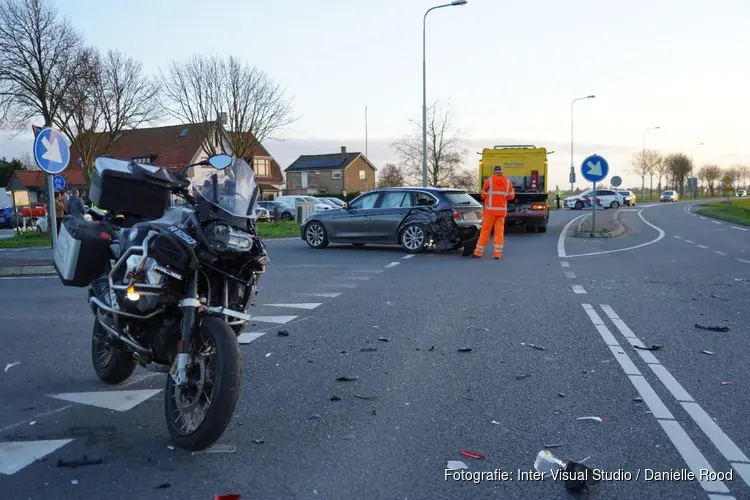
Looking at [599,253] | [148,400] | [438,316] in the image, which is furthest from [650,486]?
[599,253]

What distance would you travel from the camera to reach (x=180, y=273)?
4.04 m

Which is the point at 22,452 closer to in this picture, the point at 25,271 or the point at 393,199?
the point at 25,271

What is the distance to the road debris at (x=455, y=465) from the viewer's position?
12.0ft

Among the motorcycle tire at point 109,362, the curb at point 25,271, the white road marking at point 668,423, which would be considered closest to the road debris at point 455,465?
the white road marking at point 668,423

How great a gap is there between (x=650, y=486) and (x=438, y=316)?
4650mm

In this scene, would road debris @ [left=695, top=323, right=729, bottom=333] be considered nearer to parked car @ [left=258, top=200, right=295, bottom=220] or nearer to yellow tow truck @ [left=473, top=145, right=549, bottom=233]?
yellow tow truck @ [left=473, top=145, right=549, bottom=233]

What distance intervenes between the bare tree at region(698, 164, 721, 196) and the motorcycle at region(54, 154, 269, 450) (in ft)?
380

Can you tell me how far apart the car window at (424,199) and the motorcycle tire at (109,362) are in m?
11.1

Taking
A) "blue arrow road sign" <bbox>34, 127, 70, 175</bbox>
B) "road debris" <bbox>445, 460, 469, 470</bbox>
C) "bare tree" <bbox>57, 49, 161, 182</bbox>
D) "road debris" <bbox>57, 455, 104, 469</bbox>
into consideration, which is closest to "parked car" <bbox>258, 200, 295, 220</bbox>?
Result: "bare tree" <bbox>57, 49, 161, 182</bbox>

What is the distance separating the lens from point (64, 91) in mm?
28703

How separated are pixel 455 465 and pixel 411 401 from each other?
3.74 feet

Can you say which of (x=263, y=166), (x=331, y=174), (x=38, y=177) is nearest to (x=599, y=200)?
(x=263, y=166)

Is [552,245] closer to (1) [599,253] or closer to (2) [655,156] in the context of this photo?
(1) [599,253]

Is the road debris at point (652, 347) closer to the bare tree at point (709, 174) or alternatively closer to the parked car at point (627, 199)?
the parked car at point (627, 199)
